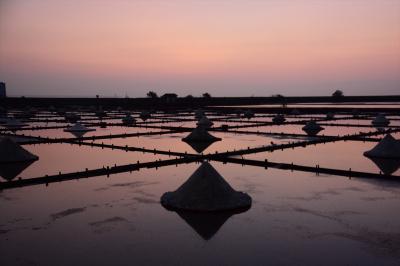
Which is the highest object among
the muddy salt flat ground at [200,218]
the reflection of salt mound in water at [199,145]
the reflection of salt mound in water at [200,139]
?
the reflection of salt mound in water at [200,139]

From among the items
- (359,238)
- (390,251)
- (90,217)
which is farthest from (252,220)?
(90,217)

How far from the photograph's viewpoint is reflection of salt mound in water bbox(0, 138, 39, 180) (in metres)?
12.2

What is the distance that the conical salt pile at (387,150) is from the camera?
13.7 meters

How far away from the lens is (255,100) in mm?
93812

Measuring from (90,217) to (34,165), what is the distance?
20.4 ft

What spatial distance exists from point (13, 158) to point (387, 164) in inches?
479

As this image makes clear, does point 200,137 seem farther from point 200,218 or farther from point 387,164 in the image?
point 200,218

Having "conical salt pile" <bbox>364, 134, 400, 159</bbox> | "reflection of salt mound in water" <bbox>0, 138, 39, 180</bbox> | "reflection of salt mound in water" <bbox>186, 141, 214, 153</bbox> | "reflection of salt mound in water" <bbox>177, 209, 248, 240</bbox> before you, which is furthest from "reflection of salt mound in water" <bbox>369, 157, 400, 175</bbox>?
"reflection of salt mound in water" <bbox>0, 138, 39, 180</bbox>

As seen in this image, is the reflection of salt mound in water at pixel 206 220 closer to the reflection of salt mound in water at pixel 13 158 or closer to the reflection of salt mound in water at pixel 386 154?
the reflection of salt mound in water at pixel 13 158

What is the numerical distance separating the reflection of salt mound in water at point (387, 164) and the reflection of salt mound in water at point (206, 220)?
6.15 meters

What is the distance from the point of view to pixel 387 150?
45.8ft

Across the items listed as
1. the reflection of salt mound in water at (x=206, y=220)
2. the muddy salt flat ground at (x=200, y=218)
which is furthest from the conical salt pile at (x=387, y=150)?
the reflection of salt mound in water at (x=206, y=220)

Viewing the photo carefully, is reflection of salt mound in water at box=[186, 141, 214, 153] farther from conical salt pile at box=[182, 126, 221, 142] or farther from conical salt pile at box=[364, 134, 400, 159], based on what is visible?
conical salt pile at box=[364, 134, 400, 159]

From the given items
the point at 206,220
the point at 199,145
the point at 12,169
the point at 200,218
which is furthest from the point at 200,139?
the point at 206,220
